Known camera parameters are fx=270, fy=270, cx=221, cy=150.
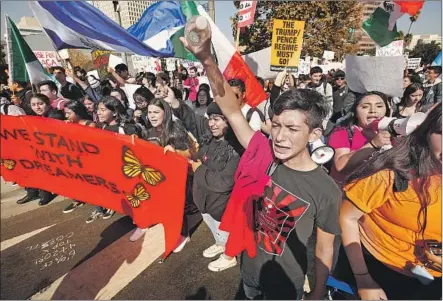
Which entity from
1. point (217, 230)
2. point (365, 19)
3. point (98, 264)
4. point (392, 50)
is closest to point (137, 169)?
point (217, 230)

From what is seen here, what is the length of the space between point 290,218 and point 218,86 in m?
0.89

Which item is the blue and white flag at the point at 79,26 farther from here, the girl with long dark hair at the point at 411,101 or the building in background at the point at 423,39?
the building in background at the point at 423,39

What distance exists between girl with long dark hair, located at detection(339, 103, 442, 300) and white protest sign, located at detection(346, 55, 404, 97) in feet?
2.91

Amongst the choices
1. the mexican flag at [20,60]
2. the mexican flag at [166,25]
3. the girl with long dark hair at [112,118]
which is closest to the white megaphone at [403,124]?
the girl with long dark hair at [112,118]

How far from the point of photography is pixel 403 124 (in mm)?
1679

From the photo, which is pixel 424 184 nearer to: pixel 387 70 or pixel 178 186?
pixel 387 70

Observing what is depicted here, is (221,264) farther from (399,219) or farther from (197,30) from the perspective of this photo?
(197,30)

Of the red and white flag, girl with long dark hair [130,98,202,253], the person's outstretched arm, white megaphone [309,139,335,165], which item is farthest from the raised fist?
the red and white flag

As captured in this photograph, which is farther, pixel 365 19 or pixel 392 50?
pixel 365 19

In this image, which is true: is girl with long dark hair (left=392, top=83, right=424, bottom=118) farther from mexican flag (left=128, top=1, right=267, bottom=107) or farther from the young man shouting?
mexican flag (left=128, top=1, right=267, bottom=107)

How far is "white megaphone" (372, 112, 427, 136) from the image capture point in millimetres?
1525

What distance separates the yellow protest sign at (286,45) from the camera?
4.74 m

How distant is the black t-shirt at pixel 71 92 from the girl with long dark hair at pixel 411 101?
19.2 feet

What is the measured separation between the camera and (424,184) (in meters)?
1.42
